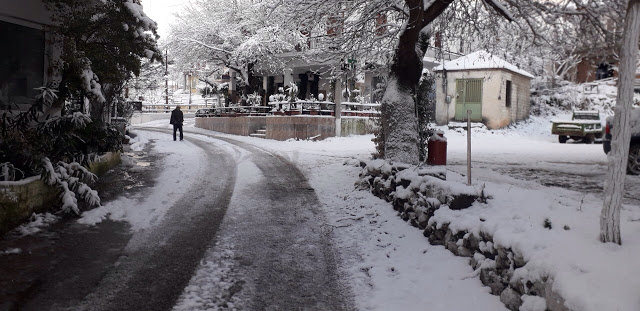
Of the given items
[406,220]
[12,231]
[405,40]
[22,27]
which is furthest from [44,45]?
[406,220]

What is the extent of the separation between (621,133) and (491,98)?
904 inches

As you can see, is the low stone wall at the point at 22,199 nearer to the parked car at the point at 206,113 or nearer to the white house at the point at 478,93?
the white house at the point at 478,93

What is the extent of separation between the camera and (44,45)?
31.6 feet

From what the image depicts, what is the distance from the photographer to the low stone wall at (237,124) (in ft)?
80.5

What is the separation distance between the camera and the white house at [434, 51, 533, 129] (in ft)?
82.1

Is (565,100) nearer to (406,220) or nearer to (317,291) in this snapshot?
(406,220)

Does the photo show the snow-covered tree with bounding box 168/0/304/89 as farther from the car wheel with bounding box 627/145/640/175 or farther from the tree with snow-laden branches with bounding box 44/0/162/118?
the car wheel with bounding box 627/145/640/175

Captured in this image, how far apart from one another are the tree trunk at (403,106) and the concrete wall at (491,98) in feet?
50.6

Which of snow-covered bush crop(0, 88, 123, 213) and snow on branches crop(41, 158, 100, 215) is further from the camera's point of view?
snow on branches crop(41, 158, 100, 215)

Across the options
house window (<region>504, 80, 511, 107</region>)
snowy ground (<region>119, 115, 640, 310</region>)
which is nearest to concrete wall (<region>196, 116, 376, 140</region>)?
house window (<region>504, 80, 511, 107</region>)

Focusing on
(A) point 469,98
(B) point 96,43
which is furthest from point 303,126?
(B) point 96,43

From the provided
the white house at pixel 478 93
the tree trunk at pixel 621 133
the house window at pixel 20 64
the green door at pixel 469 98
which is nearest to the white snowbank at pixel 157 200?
the house window at pixel 20 64

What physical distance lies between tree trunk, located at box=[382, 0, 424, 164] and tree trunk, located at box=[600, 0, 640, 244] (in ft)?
18.0

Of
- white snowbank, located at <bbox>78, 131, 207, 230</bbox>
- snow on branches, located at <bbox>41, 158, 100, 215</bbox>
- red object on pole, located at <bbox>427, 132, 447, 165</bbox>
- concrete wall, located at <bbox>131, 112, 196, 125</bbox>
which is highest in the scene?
concrete wall, located at <bbox>131, 112, 196, 125</bbox>
